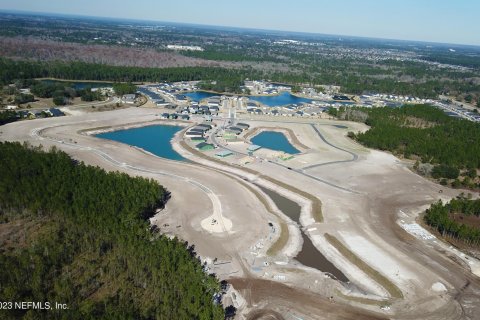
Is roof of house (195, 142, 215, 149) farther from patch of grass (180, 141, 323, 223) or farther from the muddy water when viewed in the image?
the muddy water

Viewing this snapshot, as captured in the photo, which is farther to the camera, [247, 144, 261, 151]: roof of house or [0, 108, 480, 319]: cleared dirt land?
[247, 144, 261, 151]: roof of house

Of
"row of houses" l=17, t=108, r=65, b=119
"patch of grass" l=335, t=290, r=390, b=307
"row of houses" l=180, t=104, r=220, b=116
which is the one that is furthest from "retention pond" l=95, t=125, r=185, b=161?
"patch of grass" l=335, t=290, r=390, b=307

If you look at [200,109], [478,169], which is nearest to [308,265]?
[478,169]

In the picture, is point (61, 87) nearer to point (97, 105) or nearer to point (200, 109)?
point (97, 105)

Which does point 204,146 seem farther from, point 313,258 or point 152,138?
point 313,258

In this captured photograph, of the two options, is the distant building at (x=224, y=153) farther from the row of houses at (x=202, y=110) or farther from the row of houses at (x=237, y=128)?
the row of houses at (x=202, y=110)

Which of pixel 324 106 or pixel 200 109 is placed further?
pixel 324 106

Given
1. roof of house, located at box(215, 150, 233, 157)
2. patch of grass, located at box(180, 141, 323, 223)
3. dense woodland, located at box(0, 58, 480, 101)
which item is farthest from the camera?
dense woodland, located at box(0, 58, 480, 101)

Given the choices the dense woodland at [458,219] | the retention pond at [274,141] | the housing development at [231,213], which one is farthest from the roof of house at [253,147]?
the dense woodland at [458,219]
